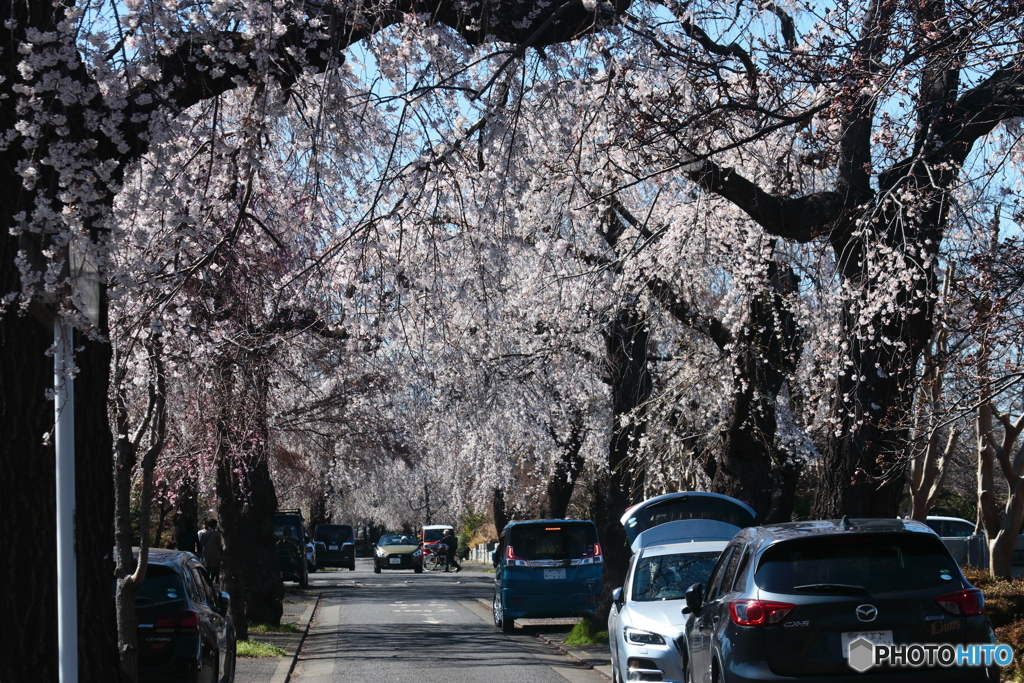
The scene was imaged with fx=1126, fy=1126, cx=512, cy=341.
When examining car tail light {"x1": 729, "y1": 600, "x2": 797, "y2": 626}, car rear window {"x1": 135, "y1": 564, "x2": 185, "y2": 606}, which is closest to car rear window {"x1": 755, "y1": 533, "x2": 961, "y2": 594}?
car tail light {"x1": 729, "y1": 600, "x2": 797, "y2": 626}

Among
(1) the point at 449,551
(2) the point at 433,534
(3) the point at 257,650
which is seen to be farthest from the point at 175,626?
(2) the point at 433,534

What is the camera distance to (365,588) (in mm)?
37656

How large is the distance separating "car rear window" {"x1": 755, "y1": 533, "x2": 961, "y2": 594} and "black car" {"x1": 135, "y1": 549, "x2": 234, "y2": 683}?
5.58 metres

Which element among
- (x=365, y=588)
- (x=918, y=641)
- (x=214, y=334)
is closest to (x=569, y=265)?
(x=214, y=334)

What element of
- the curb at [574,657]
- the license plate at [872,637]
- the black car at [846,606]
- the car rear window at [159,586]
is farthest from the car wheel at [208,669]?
the license plate at [872,637]

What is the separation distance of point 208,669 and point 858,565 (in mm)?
6336

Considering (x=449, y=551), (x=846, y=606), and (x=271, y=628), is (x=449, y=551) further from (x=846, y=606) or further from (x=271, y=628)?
(x=846, y=606)

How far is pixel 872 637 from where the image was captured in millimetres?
6777

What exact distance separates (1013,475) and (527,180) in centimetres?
1184

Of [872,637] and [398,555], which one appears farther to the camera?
[398,555]

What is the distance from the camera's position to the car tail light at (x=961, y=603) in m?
6.81

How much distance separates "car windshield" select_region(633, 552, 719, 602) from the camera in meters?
11.1

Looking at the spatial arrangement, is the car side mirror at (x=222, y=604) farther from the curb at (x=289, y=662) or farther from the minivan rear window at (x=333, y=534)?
the minivan rear window at (x=333, y=534)

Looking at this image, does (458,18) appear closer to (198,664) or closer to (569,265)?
(198,664)
